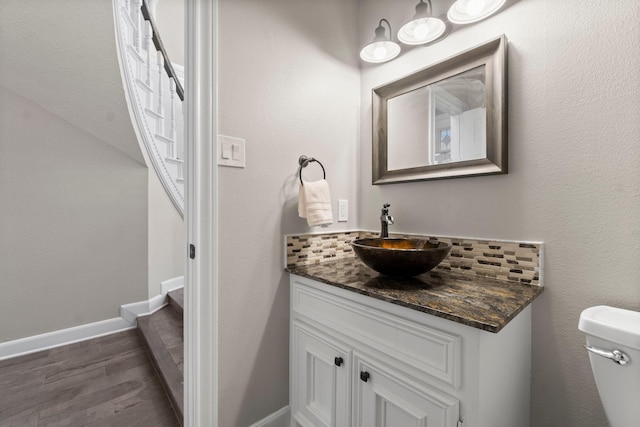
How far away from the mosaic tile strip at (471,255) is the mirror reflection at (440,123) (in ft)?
1.26

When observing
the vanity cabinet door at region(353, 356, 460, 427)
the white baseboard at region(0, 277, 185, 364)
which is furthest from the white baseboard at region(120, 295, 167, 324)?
the vanity cabinet door at region(353, 356, 460, 427)

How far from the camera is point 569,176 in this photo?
923 millimetres

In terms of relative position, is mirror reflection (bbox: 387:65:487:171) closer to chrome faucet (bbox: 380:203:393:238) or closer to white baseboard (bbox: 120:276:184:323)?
chrome faucet (bbox: 380:203:393:238)

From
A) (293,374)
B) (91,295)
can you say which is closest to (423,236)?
(293,374)

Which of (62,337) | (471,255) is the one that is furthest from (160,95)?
(471,255)

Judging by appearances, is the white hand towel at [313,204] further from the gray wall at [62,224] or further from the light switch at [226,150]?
the gray wall at [62,224]

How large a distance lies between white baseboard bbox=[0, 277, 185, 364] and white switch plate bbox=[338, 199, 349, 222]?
6.85 feet

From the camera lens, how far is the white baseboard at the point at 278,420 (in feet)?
3.97

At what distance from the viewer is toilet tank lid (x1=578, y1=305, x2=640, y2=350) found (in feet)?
2.20

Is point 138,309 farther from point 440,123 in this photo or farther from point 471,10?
point 471,10

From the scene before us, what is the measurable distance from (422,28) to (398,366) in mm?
1388

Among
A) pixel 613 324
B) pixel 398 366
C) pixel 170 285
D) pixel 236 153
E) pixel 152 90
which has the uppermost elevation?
pixel 152 90

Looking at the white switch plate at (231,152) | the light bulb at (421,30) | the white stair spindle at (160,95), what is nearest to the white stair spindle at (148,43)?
the white stair spindle at (160,95)

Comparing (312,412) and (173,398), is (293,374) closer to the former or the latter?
(312,412)
